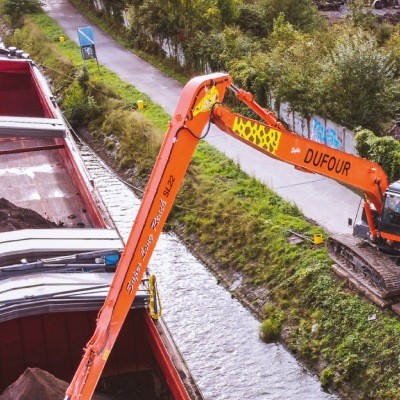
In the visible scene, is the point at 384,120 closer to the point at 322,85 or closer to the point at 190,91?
the point at 322,85

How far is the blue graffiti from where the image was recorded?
23656 mm

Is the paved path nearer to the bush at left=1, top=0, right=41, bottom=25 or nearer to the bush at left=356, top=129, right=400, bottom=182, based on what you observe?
the bush at left=356, top=129, right=400, bottom=182

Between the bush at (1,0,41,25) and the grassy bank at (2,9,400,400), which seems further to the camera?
the bush at (1,0,41,25)

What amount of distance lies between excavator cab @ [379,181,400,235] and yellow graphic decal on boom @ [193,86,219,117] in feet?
17.3

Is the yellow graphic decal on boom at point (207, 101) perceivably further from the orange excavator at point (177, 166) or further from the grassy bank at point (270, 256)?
the grassy bank at point (270, 256)

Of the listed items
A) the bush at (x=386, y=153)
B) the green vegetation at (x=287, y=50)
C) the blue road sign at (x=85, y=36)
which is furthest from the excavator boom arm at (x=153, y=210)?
the blue road sign at (x=85, y=36)

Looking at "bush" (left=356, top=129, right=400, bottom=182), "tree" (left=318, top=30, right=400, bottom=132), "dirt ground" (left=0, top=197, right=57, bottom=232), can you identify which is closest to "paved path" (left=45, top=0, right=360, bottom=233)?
"bush" (left=356, top=129, right=400, bottom=182)

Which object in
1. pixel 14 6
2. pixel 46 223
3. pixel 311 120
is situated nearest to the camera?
pixel 46 223

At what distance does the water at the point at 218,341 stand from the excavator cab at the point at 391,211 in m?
3.81

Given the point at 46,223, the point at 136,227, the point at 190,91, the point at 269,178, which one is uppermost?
the point at 190,91

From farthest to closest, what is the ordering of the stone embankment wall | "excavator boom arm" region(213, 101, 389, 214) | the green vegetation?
the stone embankment wall, the green vegetation, "excavator boom arm" region(213, 101, 389, 214)

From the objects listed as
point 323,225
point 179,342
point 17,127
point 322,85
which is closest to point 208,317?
point 179,342

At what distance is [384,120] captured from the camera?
76.7ft

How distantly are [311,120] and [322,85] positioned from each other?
1.69 meters
